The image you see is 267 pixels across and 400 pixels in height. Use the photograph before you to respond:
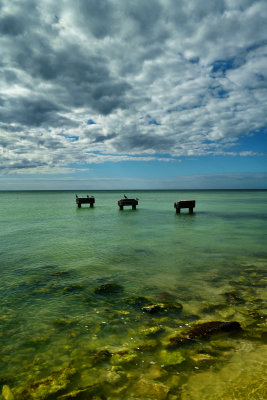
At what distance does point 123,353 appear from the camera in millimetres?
3959

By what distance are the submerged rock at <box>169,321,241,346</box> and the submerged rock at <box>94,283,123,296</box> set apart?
2.45 m

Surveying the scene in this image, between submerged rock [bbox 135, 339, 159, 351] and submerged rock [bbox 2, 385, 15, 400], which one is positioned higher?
submerged rock [bbox 2, 385, 15, 400]

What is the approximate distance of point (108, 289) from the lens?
659 cm

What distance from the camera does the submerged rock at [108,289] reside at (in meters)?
6.41

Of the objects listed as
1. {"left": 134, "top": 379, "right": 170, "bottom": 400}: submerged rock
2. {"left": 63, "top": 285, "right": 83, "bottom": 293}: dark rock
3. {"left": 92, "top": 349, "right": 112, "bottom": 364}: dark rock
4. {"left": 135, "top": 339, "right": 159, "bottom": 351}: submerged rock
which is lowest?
{"left": 63, "top": 285, "right": 83, "bottom": 293}: dark rock

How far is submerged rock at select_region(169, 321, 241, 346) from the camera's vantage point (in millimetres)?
4273

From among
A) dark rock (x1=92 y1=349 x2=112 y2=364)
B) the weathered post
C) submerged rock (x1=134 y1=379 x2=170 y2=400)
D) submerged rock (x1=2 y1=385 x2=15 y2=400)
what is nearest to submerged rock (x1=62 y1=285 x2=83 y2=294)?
dark rock (x1=92 y1=349 x2=112 y2=364)

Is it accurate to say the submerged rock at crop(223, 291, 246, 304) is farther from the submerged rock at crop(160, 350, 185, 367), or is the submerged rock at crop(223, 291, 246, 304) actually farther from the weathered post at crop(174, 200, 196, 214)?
the weathered post at crop(174, 200, 196, 214)

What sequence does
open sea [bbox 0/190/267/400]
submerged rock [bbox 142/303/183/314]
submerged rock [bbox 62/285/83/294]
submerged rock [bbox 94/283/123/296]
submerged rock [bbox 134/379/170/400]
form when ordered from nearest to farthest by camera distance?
submerged rock [bbox 134/379/170/400]
open sea [bbox 0/190/267/400]
submerged rock [bbox 142/303/183/314]
submerged rock [bbox 94/283/123/296]
submerged rock [bbox 62/285/83/294]

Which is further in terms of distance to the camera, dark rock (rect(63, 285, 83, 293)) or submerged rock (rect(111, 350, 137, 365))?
dark rock (rect(63, 285, 83, 293))

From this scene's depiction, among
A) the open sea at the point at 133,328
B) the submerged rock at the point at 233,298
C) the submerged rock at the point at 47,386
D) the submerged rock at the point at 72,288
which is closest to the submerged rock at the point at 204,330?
the open sea at the point at 133,328

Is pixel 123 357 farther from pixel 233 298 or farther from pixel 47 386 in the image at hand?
pixel 233 298

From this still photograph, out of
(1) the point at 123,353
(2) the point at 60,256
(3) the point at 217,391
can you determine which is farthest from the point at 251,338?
(2) the point at 60,256

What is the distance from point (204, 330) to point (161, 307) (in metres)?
1.21
